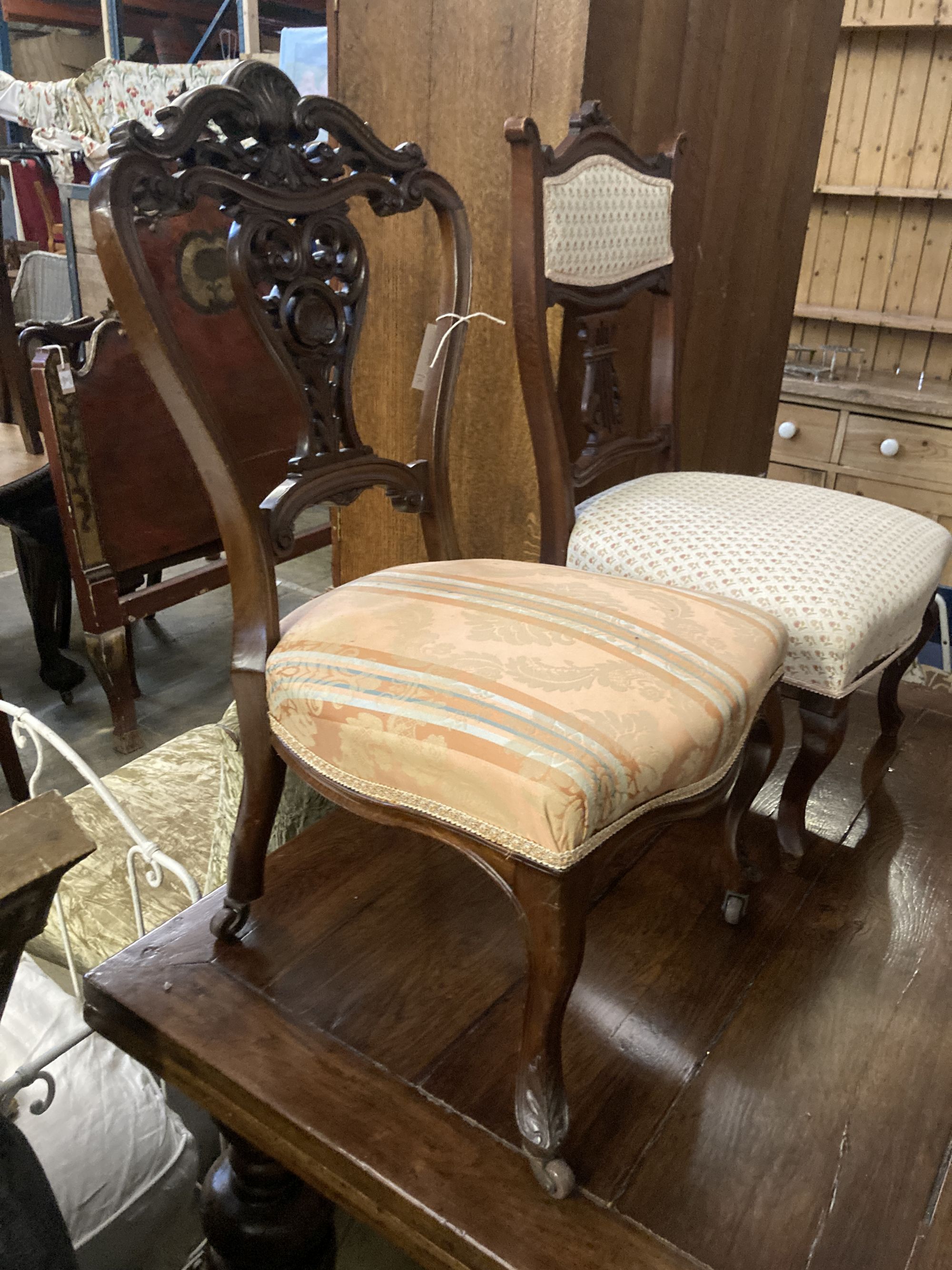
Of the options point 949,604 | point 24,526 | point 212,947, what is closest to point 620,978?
point 212,947

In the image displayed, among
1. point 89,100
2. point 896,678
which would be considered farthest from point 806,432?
point 89,100

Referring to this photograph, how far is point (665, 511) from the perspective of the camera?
1289 millimetres

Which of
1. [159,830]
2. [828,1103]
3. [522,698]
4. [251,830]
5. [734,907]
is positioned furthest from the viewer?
[159,830]

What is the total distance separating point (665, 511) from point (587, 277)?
0.35 metres

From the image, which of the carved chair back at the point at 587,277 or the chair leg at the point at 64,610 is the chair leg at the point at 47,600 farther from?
the carved chair back at the point at 587,277

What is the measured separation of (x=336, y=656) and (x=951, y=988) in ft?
2.53

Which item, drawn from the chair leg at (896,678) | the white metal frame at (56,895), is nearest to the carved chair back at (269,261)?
the white metal frame at (56,895)

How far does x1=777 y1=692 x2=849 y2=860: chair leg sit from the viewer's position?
1.12 metres

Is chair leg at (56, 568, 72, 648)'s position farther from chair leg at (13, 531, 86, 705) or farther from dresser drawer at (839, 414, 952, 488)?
dresser drawer at (839, 414, 952, 488)

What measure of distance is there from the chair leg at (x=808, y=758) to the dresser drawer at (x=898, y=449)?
225 centimetres

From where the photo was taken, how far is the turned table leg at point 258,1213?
101cm

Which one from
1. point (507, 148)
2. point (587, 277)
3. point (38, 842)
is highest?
point (507, 148)

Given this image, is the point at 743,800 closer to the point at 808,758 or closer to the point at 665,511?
the point at 808,758

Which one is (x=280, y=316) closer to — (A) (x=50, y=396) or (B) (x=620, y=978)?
(B) (x=620, y=978)
